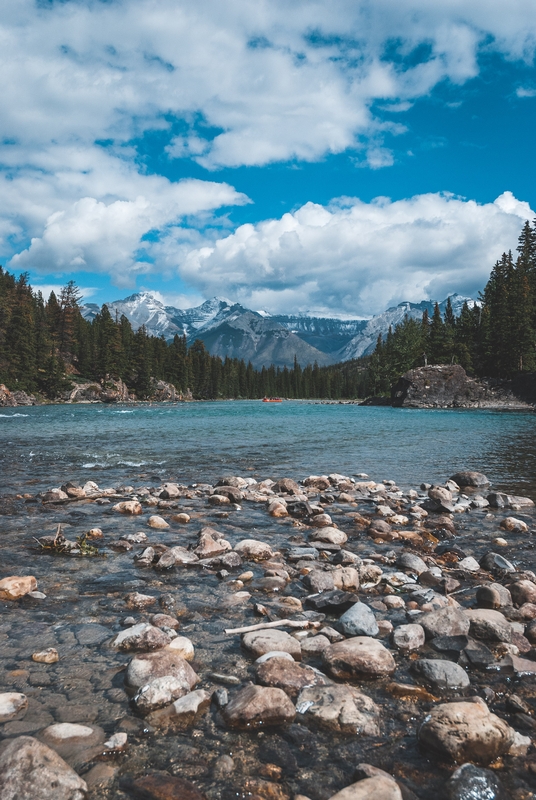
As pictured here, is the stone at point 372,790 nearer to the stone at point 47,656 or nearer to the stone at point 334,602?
the stone at point 334,602

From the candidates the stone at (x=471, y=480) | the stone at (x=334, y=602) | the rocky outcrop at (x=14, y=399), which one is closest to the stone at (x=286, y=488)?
the stone at (x=471, y=480)

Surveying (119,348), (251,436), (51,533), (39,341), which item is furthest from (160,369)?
(51,533)

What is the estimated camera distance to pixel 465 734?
2980 mm

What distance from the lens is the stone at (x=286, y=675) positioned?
3.72m

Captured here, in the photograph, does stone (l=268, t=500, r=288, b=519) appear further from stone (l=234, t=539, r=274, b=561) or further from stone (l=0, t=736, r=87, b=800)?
stone (l=0, t=736, r=87, b=800)

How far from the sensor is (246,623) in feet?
16.0

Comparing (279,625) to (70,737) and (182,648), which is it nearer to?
(182,648)

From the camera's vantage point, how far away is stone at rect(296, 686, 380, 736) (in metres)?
3.28

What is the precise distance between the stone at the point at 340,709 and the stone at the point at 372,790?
25.0 inches

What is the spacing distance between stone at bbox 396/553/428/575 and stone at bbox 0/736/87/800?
5.10m

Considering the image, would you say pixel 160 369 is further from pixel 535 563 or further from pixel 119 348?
pixel 535 563

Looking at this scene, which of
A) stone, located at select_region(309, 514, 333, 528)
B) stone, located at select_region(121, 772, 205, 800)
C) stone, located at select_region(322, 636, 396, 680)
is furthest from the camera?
stone, located at select_region(309, 514, 333, 528)

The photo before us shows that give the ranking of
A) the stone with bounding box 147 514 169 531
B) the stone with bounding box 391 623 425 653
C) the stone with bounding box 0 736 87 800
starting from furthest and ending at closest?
the stone with bounding box 147 514 169 531 → the stone with bounding box 391 623 425 653 → the stone with bounding box 0 736 87 800

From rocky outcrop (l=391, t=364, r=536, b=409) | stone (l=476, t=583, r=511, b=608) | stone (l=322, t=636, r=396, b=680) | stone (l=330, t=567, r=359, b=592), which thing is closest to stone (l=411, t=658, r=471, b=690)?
stone (l=322, t=636, r=396, b=680)
